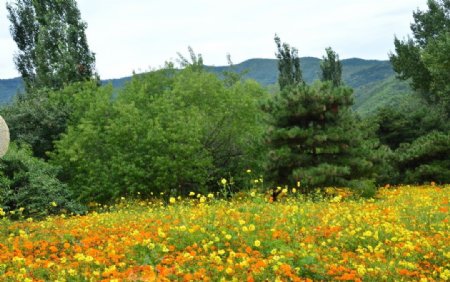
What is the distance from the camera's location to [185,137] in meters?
23.7

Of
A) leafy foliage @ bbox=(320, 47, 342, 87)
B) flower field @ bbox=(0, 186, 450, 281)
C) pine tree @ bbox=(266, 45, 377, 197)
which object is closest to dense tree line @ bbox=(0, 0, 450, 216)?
pine tree @ bbox=(266, 45, 377, 197)

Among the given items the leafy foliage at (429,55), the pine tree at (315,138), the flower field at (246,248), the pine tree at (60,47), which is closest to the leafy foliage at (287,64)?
the leafy foliage at (429,55)

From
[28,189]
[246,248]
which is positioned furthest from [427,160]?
[246,248]

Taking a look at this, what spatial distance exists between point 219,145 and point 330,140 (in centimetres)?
848

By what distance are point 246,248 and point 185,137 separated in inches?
637

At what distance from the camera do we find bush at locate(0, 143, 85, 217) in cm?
1908

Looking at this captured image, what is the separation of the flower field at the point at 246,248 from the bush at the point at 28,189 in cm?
809

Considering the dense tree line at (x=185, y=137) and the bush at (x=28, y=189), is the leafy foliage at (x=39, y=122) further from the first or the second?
the bush at (x=28, y=189)

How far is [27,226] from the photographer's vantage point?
37.8ft

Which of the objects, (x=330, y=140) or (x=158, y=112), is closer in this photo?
(x=330, y=140)

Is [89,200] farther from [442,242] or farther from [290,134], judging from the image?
[442,242]

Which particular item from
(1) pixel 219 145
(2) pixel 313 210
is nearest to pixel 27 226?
(2) pixel 313 210

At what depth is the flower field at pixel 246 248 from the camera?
6520 millimetres

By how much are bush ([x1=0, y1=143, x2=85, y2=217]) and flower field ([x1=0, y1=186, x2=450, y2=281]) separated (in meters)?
8.09
